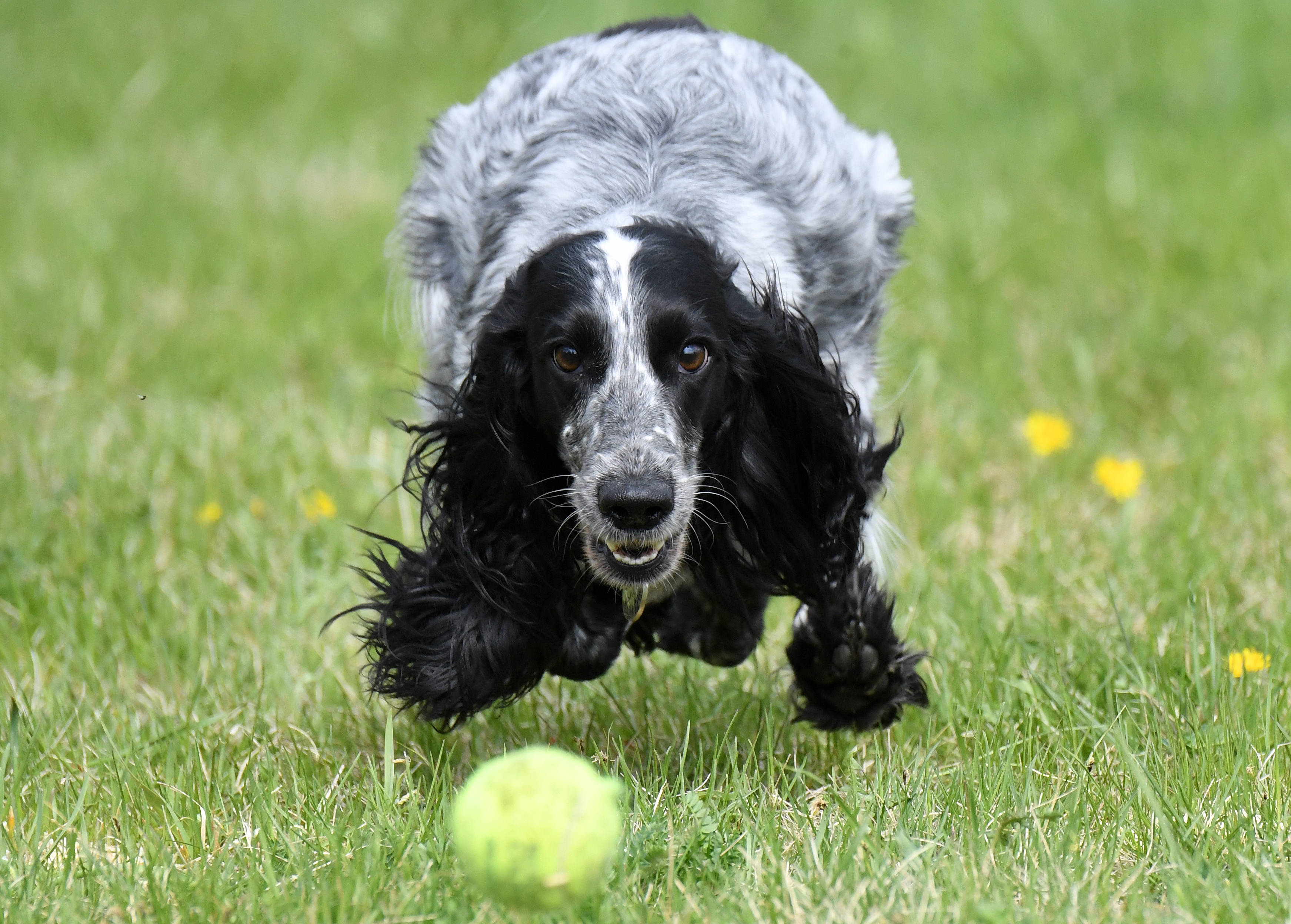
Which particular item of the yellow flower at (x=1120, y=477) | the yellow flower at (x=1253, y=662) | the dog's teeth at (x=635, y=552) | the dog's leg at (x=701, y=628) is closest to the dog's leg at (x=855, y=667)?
the dog's leg at (x=701, y=628)

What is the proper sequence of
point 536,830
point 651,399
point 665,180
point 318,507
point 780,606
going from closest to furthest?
1. point 536,830
2. point 651,399
3. point 665,180
4. point 780,606
5. point 318,507

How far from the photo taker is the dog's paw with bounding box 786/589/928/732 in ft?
10.8

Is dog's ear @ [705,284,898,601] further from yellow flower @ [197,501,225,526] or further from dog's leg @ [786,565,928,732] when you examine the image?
Answer: yellow flower @ [197,501,225,526]

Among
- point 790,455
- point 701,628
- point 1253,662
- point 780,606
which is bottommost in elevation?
point 1253,662

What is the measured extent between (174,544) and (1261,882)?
10.4ft

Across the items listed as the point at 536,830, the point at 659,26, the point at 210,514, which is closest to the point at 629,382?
the point at 536,830

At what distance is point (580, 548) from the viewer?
3.21m

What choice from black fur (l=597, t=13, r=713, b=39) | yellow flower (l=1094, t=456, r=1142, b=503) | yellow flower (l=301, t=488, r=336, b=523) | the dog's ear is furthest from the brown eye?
yellow flower (l=301, t=488, r=336, b=523)

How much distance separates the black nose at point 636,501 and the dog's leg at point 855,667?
67cm

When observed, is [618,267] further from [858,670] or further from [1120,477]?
[1120,477]

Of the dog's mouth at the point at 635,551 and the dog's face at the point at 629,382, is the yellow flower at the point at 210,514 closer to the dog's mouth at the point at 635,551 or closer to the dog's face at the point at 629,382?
the dog's face at the point at 629,382

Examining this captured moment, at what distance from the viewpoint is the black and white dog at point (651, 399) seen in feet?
9.56

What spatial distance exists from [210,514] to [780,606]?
169 cm

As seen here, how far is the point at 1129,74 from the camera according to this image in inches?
341
